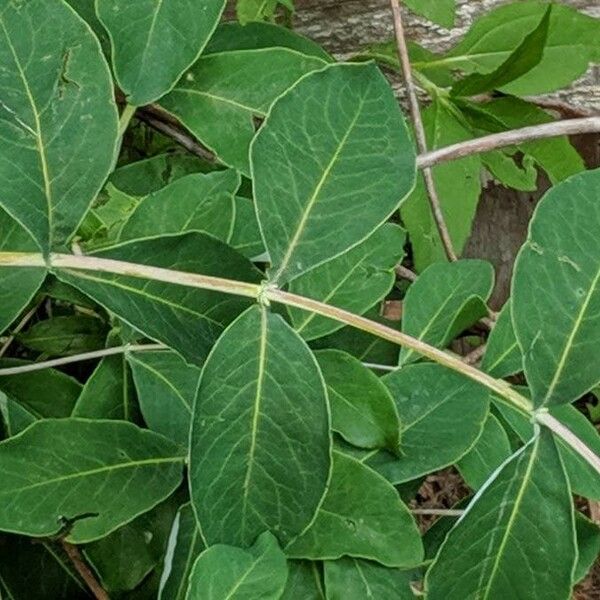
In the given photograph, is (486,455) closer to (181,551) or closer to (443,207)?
(181,551)

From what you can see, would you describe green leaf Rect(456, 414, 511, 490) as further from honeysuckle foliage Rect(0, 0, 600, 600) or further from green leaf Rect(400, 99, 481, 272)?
green leaf Rect(400, 99, 481, 272)

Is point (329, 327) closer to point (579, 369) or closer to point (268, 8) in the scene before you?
point (579, 369)

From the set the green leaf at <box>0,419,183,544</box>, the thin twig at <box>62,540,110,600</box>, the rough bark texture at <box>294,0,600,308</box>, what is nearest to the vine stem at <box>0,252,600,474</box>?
the green leaf at <box>0,419,183,544</box>

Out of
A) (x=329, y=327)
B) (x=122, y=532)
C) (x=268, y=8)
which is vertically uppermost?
(x=268, y=8)

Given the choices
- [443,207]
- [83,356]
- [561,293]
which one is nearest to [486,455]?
[561,293]

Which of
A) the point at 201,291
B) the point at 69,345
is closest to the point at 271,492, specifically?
the point at 201,291

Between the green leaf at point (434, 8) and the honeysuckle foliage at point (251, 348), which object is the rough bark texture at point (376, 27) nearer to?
the green leaf at point (434, 8)

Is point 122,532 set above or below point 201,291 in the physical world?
below

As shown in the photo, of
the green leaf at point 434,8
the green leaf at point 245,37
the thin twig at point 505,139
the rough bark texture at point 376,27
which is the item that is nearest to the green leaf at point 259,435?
the thin twig at point 505,139
